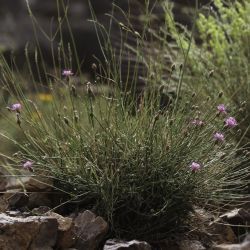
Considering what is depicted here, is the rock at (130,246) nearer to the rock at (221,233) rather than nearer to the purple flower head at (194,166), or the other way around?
the purple flower head at (194,166)

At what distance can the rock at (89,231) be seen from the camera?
287 cm

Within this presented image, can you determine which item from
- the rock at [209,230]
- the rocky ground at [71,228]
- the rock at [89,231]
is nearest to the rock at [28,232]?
the rocky ground at [71,228]

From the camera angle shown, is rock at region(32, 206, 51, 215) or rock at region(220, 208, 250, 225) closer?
rock at region(32, 206, 51, 215)

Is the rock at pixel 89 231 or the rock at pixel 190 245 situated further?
the rock at pixel 190 245

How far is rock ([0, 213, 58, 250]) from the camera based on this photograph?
273 cm

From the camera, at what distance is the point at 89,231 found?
2879mm

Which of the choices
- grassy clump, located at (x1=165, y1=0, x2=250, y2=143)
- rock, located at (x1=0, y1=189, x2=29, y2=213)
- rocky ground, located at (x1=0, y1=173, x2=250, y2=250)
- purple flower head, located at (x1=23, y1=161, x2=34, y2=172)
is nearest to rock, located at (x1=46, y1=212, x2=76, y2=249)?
rocky ground, located at (x1=0, y1=173, x2=250, y2=250)

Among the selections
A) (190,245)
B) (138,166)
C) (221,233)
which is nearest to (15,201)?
(138,166)

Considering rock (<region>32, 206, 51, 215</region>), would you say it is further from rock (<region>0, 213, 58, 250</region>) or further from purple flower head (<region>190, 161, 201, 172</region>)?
purple flower head (<region>190, 161, 201, 172</region>)

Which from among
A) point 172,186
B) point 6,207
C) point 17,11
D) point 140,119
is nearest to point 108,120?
point 140,119

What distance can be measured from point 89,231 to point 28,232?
27 cm

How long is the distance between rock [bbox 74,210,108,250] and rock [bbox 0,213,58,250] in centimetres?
13

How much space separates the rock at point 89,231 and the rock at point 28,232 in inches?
4.9

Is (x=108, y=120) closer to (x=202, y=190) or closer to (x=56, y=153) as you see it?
(x=56, y=153)
